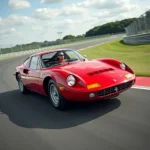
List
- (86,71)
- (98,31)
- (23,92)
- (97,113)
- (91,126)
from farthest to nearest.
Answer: (98,31) → (23,92) → (86,71) → (97,113) → (91,126)

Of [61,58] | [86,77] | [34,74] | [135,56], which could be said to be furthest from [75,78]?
[135,56]

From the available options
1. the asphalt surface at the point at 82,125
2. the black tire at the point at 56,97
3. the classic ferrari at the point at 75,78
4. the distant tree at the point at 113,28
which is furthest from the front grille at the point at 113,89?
the distant tree at the point at 113,28

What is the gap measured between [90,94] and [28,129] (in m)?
1.31

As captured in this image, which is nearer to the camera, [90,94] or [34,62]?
[90,94]

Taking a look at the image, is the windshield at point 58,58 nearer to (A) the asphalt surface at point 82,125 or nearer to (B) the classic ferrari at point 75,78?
(B) the classic ferrari at point 75,78

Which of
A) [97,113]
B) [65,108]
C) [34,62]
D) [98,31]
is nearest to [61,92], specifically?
[65,108]

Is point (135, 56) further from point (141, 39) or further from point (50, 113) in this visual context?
point (50, 113)

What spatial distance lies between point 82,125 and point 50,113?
1.15 m

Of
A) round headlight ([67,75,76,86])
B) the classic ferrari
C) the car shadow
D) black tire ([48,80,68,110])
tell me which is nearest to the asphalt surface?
the car shadow

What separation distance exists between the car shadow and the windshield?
39.7 inches

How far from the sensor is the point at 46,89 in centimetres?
559

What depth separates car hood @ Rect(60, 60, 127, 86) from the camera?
182 inches

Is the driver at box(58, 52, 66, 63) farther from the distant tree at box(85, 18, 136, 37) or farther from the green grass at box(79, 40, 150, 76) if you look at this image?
the distant tree at box(85, 18, 136, 37)

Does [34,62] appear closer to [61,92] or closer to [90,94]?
[61,92]
